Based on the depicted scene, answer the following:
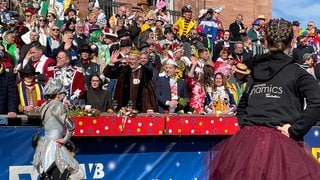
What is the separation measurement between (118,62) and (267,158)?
6.02 meters

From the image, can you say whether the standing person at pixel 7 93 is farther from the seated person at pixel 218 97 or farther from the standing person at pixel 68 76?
the seated person at pixel 218 97

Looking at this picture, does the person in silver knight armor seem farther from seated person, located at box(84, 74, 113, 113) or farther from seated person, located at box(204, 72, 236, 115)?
seated person, located at box(204, 72, 236, 115)

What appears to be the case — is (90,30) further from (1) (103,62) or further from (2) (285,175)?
(2) (285,175)

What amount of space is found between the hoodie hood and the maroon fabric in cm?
41

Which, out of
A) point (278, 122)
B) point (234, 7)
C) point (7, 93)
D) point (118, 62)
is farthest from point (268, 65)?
point (234, 7)

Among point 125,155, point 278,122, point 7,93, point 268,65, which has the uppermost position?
point 268,65

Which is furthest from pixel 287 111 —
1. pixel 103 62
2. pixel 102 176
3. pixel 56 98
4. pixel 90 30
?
pixel 90 30

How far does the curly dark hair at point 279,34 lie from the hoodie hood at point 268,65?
7 cm

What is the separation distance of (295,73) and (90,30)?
33.5 ft

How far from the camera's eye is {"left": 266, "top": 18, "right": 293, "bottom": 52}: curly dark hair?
5.01m

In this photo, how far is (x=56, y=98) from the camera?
8352 mm

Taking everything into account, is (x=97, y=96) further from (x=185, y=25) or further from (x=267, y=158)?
(x=185, y=25)

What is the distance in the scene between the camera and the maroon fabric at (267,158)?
16.3ft

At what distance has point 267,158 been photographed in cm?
501
